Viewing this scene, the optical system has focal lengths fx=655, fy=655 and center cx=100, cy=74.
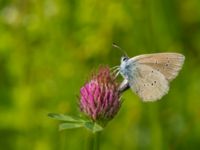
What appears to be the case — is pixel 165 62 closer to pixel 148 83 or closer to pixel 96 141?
pixel 148 83

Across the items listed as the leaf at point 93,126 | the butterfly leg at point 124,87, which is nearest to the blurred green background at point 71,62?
the butterfly leg at point 124,87

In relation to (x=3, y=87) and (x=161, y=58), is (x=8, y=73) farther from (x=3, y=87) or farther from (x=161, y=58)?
(x=161, y=58)

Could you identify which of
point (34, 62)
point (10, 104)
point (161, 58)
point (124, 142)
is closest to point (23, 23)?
point (34, 62)

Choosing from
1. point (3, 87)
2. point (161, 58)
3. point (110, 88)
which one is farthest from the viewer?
point (3, 87)

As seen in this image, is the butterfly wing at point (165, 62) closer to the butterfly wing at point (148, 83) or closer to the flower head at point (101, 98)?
the butterfly wing at point (148, 83)

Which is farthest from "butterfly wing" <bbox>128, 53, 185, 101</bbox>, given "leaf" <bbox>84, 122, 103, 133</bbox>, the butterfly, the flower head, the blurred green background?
the blurred green background

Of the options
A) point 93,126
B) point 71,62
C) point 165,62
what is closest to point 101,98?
point 93,126
